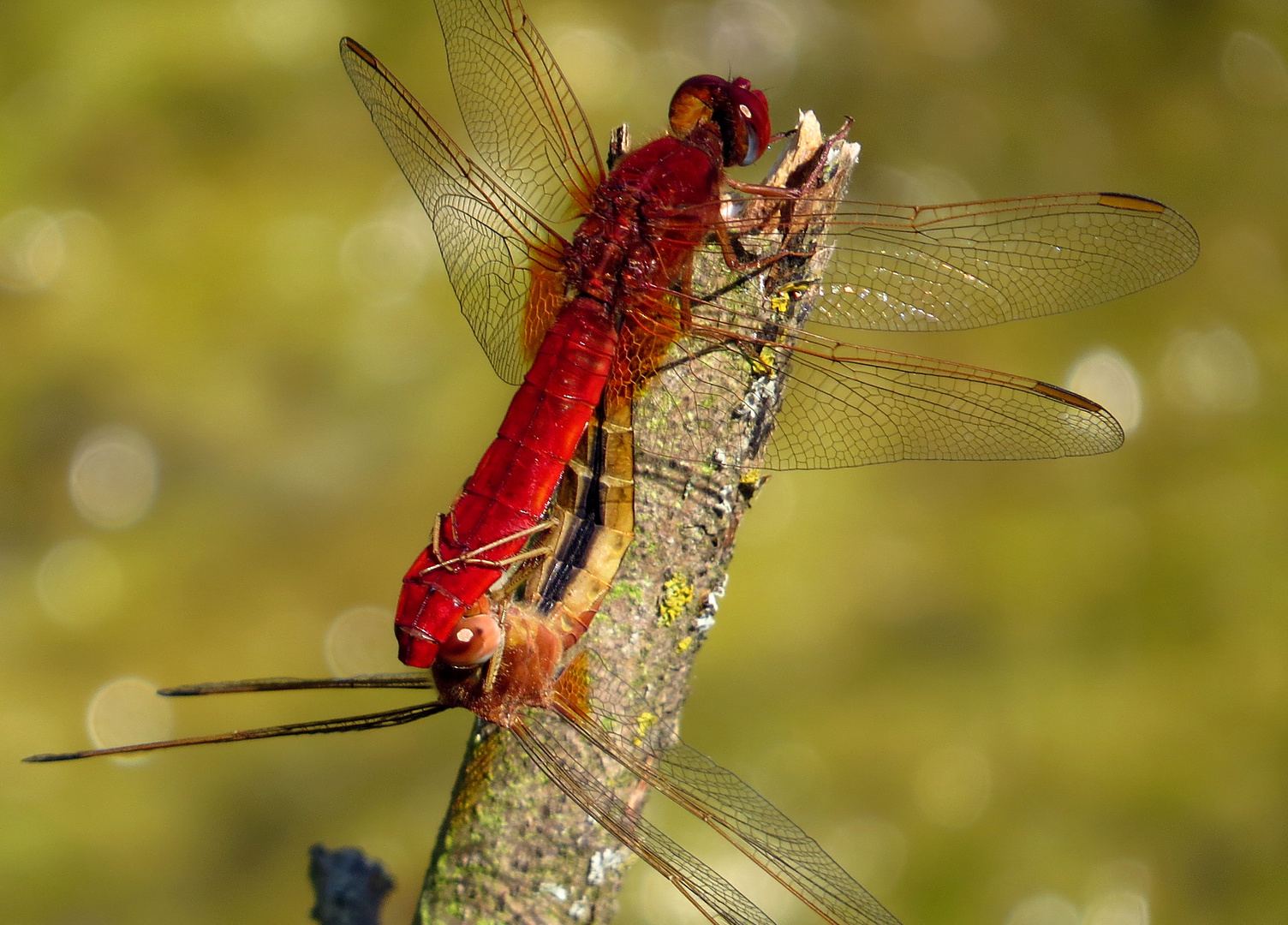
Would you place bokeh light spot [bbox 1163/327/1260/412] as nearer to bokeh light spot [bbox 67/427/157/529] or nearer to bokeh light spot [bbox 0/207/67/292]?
bokeh light spot [bbox 67/427/157/529]

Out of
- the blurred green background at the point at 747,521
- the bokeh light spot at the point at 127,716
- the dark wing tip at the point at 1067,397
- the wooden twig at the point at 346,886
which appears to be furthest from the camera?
the bokeh light spot at the point at 127,716

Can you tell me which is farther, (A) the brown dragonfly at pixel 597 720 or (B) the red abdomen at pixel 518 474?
(B) the red abdomen at pixel 518 474

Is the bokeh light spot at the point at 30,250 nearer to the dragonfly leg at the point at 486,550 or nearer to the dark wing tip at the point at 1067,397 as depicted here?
the dragonfly leg at the point at 486,550

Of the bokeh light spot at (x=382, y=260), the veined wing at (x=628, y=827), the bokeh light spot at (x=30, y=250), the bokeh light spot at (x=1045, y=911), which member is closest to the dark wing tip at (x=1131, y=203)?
the veined wing at (x=628, y=827)

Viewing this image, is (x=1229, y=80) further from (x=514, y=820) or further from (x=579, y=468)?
(x=514, y=820)

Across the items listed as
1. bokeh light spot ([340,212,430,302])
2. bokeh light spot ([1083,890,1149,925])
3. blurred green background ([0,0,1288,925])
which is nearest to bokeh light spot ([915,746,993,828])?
blurred green background ([0,0,1288,925])

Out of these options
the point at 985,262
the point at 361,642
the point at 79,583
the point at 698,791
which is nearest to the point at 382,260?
the point at 361,642

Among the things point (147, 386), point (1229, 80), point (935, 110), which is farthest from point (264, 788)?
point (1229, 80)
